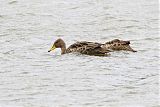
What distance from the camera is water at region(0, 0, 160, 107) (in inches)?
506

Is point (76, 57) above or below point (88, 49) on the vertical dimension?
below

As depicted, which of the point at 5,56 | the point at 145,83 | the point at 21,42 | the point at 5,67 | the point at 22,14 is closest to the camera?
the point at 145,83

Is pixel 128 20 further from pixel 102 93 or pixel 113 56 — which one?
pixel 102 93

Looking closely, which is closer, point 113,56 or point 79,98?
point 79,98

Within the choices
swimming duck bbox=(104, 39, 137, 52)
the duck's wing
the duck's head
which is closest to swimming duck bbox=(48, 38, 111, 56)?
the duck's wing

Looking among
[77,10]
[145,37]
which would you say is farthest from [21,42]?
[77,10]

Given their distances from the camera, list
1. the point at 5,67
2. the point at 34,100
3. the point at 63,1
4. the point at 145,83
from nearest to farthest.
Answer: the point at 34,100
the point at 145,83
the point at 5,67
the point at 63,1

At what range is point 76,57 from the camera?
16.3 m

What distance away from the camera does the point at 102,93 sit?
1303 cm

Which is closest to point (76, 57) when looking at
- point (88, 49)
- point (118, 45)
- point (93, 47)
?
point (88, 49)

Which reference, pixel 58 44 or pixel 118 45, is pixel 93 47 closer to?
pixel 118 45

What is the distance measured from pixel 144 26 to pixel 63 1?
459 centimetres

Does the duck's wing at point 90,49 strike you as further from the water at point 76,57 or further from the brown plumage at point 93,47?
the water at point 76,57

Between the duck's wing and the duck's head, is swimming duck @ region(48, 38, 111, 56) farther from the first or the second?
the duck's head
